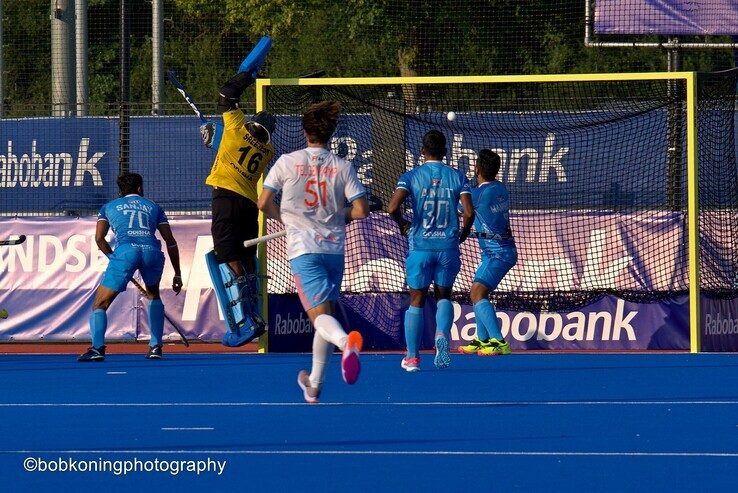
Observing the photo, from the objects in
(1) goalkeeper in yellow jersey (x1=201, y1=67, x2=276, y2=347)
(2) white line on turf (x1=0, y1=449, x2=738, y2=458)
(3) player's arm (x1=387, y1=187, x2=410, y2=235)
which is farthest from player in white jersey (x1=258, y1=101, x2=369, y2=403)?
(1) goalkeeper in yellow jersey (x1=201, y1=67, x2=276, y2=347)

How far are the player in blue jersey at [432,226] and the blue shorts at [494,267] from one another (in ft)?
4.76

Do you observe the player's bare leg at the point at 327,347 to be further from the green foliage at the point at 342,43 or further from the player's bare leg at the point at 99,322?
the green foliage at the point at 342,43

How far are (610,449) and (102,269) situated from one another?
1082 centimetres

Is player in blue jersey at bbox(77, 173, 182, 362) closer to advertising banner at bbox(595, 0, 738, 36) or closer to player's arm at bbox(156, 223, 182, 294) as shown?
player's arm at bbox(156, 223, 182, 294)

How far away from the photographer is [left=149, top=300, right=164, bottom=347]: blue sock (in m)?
14.9

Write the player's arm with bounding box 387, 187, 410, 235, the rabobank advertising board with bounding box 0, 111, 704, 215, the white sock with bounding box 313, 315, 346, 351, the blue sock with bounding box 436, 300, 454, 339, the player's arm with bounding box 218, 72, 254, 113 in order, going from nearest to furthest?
the white sock with bounding box 313, 315, 346, 351 → the player's arm with bounding box 387, 187, 410, 235 → the blue sock with bounding box 436, 300, 454, 339 → the player's arm with bounding box 218, 72, 254, 113 → the rabobank advertising board with bounding box 0, 111, 704, 215

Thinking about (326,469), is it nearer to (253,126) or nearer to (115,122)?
(253,126)

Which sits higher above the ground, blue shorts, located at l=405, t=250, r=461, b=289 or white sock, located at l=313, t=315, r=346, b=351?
blue shorts, located at l=405, t=250, r=461, b=289

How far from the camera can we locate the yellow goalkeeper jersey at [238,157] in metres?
14.3

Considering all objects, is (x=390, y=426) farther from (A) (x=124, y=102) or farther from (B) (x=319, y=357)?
(A) (x=124, y=102)

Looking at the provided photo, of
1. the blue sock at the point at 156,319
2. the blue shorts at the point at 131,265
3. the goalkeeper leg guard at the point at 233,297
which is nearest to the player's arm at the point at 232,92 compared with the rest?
the goalkeeper leg guard at the point at 233,297

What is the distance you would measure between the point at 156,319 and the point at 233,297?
864 mm

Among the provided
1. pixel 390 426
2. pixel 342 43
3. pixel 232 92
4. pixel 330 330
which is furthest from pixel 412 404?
pixel 342 43

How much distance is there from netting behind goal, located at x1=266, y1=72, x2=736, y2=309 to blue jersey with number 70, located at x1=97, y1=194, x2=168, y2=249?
216cm
